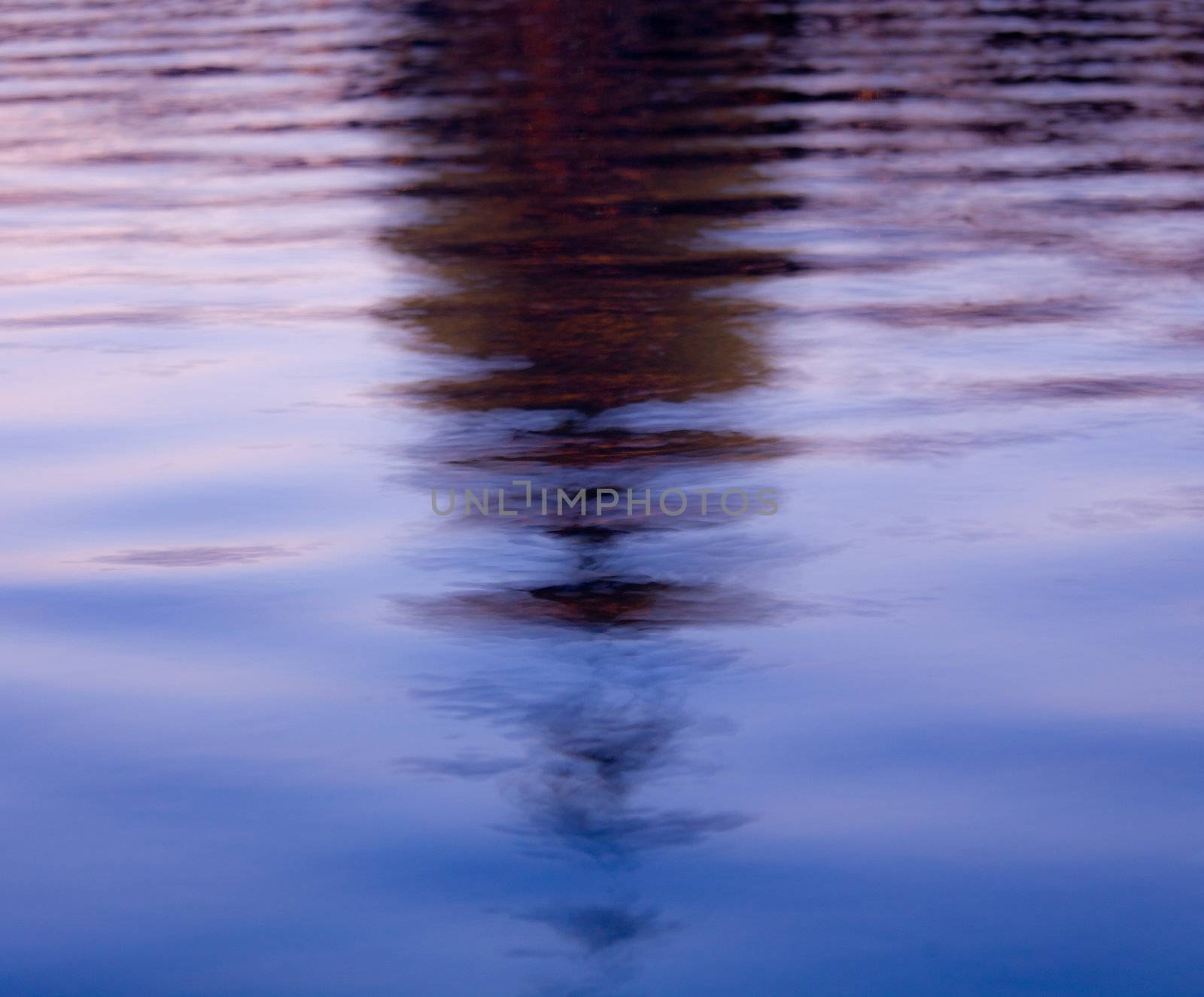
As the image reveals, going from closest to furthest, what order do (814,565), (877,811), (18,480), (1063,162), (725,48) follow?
1. (877,811)
2. (814,565)
3. (18,480)
4. (1063,162)
5. (725,48)

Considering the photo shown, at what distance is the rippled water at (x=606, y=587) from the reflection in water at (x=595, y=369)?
0.03 feet

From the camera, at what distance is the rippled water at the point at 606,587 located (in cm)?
149

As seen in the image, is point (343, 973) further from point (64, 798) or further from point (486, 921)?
point (64, 798)

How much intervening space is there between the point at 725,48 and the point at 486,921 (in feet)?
24.2

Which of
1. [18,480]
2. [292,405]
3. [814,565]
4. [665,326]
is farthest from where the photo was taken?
[665,326]

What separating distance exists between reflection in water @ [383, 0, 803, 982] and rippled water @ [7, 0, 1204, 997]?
11 mm

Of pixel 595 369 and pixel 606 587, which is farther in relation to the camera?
pixel 595 369

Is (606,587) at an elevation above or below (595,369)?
below

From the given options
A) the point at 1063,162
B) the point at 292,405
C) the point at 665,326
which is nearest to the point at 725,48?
the point at 1063,162

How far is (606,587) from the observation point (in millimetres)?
2191

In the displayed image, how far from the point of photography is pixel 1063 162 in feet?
17.2

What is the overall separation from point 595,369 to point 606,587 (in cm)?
96

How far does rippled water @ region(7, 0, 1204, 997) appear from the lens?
1494 mm

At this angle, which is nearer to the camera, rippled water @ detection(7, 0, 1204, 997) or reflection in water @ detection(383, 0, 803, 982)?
rippled water @ detection(7, 0, 1204, 997)
